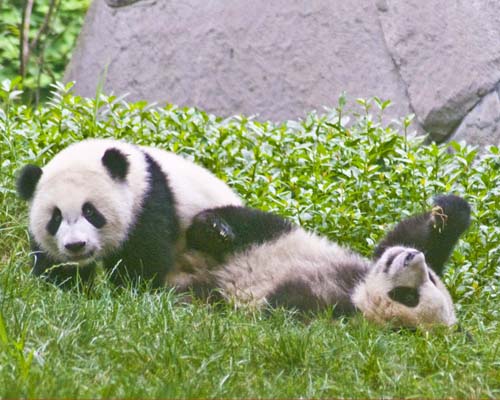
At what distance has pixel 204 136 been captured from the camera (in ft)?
22.5

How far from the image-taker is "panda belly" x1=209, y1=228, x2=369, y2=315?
4.97 meters

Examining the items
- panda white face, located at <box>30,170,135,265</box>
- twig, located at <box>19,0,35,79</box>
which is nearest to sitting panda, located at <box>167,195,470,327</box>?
panda white face, located at <box>30,170,135,265</box>

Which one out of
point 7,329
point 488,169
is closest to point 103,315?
point 7,329

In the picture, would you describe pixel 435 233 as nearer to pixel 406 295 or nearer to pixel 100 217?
pixel 406 295

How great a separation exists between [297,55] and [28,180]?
134 inches

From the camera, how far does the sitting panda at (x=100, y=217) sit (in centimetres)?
496

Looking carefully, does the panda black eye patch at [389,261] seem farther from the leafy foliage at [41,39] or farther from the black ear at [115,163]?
the leafy foliage at [41,39]

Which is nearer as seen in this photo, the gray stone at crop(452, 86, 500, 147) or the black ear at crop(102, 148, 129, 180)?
the black ear at crop(102, 148, 129, 180)

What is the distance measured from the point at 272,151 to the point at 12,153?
5.75 feet

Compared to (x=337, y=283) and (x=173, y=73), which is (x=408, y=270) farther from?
(x=173, y=73)

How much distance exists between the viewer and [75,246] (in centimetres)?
484

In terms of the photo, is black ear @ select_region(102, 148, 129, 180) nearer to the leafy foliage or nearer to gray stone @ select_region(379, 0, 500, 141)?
gray stone @ select_region(379, 0, 500, 141)

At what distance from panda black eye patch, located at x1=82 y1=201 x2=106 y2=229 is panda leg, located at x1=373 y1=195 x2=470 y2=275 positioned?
4.82 ft

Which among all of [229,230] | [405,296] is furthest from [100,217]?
[405,296]
